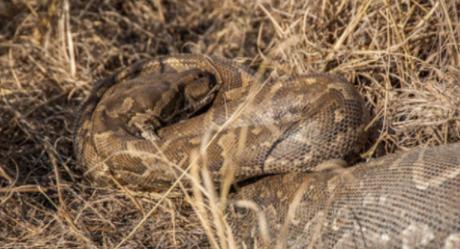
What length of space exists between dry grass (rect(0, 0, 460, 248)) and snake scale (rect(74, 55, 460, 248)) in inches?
11.5

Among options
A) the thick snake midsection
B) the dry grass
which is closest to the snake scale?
the thick snake midsection

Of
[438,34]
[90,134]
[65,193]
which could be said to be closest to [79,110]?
[90,134]

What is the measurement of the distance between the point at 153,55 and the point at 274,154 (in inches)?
113

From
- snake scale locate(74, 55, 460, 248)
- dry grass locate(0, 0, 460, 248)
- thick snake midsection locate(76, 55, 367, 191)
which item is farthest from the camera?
dry grass locate(0, 0, 460, 248)

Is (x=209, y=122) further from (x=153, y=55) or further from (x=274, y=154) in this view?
(x=153, y=55)

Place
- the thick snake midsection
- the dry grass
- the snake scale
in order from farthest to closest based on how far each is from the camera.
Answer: the dry grass < the thick snake midsection < the snake scale

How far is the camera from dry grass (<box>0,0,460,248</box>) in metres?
5.33

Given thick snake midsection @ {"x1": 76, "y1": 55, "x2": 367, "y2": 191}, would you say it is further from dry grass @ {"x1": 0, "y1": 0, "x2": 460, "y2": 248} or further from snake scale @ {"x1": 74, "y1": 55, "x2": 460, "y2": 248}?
dry grass @ {"x1": 0, "y1": 0, "x2": 460, "y2": 248}

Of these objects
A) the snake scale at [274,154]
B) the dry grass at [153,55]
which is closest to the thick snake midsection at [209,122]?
the snake scale at [274,154]

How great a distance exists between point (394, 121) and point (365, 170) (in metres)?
1.19

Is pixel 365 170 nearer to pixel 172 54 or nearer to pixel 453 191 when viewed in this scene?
pixel 453 191

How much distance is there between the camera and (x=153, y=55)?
25.1 ft

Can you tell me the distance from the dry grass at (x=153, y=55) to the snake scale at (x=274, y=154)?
0.96ft

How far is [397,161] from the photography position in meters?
4.56
